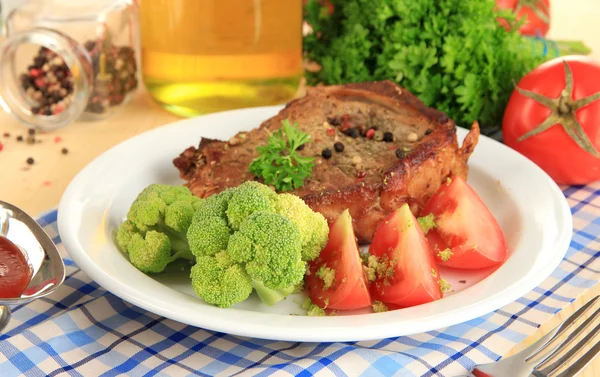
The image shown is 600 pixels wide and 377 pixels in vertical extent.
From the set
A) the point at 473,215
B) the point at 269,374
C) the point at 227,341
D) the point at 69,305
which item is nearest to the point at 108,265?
the point at 69,305

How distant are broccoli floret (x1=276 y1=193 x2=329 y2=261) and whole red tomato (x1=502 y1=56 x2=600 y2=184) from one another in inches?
61.0

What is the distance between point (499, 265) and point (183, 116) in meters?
2.22

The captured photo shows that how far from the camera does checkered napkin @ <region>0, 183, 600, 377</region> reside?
218cm

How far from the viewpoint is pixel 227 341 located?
7.70 ft

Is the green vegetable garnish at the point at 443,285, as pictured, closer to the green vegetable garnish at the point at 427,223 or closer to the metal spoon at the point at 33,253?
the green vegetable garnish at the point at 427,223

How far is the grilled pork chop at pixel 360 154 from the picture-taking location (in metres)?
2.70

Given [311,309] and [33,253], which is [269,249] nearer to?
[311,309]

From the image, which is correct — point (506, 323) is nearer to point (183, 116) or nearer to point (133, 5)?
point (183, 116)

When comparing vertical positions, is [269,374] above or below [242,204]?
below

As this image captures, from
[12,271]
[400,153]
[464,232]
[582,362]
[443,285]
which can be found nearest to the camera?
Answer: [582,362]

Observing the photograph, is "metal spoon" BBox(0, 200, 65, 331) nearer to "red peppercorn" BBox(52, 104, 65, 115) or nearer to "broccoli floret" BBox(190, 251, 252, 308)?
"broccoli floret" BBox(190, 251, 252, 308)

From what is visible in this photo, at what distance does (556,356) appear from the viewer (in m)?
2.17

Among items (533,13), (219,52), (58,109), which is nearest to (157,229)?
(219,52)

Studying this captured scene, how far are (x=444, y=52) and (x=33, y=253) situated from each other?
2.22m
